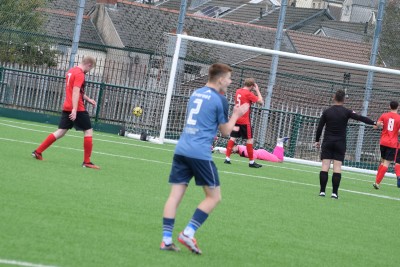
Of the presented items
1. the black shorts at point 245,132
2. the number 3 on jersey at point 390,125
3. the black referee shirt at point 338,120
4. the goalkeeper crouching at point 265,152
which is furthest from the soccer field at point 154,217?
the goalkeeper crouching at point 265,152

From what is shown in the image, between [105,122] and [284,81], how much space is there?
5.37 metres

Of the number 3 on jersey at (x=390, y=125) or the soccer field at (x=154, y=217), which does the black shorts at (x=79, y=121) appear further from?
the number 3 on jersey at (x=390, y=125)

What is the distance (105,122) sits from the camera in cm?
2822

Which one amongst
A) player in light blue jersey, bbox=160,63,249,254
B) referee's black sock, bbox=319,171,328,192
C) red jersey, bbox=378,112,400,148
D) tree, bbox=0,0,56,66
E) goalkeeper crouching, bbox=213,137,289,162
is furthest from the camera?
tree, bbox=0,0,56,66

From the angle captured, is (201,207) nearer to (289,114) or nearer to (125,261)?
(125,261)

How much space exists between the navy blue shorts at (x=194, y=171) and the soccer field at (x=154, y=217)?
2.18 feet

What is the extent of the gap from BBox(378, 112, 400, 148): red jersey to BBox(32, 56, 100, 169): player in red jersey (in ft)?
22.7

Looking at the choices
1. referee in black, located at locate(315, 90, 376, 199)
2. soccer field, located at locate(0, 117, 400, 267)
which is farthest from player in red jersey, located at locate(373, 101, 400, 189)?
referee in black, located at locate(315, 90, 376, 199)

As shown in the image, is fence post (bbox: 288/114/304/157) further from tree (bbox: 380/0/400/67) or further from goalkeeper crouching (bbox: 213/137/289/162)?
tree (bbox: 380/0/400/67)

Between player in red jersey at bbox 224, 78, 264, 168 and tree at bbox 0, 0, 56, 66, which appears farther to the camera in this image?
tree at bbox 0, 0, 56, 66

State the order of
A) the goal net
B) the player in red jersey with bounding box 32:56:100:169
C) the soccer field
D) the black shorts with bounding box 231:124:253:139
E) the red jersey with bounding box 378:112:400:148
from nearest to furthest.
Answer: the soccer field, the player in red jersey with bounding box 32:56:100:169, the red jersey with bounding box 378:112:400:148, the black shorts with bounding box 231:124:253:139, the goal net

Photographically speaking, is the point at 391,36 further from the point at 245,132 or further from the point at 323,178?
the point at 323,178

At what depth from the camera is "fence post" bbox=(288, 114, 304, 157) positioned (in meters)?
27.3

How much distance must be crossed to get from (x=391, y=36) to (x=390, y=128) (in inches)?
1250
